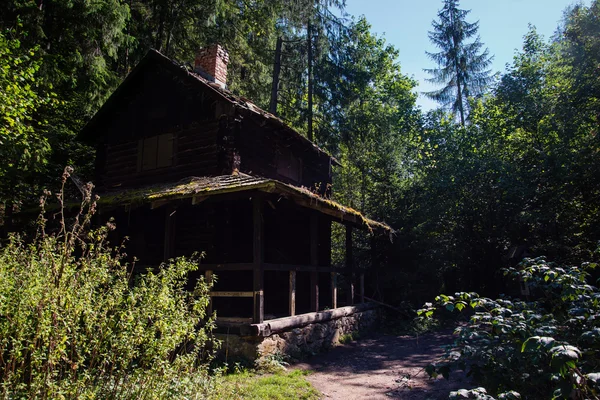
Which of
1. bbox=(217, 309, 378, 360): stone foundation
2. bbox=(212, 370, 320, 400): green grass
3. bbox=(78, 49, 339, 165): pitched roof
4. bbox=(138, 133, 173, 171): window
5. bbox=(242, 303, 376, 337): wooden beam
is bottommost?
bbox=(212, 370, 320, 400): green grass

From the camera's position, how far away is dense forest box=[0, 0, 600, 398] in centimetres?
1488

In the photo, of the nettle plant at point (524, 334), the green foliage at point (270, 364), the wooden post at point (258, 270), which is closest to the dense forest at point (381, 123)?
the wooden post at point (258, 270)

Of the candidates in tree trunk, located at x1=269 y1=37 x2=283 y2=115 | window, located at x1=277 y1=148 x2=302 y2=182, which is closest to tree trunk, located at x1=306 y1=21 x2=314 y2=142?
tree trunk, located at x1=269 y1=37 x2=283 y2=115

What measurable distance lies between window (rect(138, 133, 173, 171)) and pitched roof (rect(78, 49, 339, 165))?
1.90 m

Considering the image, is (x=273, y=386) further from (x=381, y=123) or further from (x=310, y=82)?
(x=381, y=123)

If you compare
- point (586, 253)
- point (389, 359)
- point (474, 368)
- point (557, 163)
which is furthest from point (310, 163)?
point (474, 368)

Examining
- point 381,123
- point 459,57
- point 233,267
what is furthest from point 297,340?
point 459,57

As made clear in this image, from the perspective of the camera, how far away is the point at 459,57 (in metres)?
31.1

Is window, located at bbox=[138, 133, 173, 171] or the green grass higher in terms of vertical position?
window, located at bbox=[138, 133, 173, 171]

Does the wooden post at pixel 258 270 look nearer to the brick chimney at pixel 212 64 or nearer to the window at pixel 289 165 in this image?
the window at pixel 289 165

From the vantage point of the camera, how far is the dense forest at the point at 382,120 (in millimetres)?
14969

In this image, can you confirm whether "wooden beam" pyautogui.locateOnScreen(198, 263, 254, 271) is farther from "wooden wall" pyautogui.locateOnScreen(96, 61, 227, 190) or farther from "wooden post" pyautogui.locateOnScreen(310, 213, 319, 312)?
"wooden wall" pyautogui.locateOnScreen(96, 61, 227, 190)

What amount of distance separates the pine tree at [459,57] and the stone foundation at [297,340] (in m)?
23.2

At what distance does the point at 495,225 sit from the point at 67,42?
18911 millimetres
